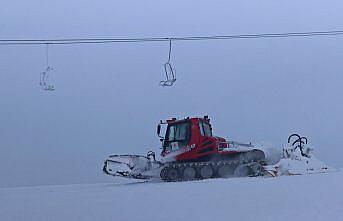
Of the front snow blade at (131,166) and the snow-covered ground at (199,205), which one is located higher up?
the snow-covered ground at (199,205)

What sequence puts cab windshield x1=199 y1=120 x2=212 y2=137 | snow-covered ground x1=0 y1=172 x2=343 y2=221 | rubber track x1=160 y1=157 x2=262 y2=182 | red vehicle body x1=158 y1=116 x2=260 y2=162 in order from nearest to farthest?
snow-covered ground x1=0 y1=172 x2=343 y2=221
rubber track x1=160 y1=157 x2=262 y2=182
red vehicle body x1=158 y1=116 x2=260 y2=162
cab windshield x1=199 y1=120 x2=212 y2=137

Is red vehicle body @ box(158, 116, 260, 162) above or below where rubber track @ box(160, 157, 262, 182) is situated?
above

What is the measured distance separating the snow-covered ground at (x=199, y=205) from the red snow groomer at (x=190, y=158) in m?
5.45

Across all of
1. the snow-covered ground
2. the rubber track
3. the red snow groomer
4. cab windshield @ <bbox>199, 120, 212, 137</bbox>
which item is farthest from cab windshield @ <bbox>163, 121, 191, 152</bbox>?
the snow-covered ground

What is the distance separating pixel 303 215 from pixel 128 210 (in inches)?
78.4

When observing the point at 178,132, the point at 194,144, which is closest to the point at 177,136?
the point at 178,132

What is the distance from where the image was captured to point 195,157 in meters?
14.4

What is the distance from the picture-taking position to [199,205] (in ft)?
21.8

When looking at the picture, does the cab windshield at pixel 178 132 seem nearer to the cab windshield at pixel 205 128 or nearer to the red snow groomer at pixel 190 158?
the red snow groomer at pixel 190 158

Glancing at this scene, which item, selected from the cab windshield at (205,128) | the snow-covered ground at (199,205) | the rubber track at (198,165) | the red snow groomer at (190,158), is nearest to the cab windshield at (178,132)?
the red snow groomer at (190,158)

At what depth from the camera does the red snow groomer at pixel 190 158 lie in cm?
1416

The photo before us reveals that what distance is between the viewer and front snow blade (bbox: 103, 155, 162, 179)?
14578 mm

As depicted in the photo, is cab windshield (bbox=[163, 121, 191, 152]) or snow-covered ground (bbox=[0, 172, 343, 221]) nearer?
snow-covered ground (bbox=[0, 172, 343, 221])

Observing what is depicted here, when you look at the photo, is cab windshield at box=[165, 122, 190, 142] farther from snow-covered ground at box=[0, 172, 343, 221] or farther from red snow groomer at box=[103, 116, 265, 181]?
snow-covered ground at box=[0, 172, 343, 221]
